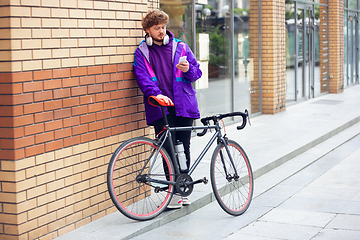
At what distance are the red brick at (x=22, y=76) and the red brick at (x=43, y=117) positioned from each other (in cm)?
28

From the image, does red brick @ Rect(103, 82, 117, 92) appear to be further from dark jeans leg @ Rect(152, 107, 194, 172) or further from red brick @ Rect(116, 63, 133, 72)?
dark jeans leg @ Rect(152, 107, 194, 172)

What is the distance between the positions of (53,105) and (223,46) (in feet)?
21.3

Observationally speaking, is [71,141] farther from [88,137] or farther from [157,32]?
[157,32]

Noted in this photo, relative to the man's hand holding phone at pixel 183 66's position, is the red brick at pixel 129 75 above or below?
below

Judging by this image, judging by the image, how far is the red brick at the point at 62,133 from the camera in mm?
3946

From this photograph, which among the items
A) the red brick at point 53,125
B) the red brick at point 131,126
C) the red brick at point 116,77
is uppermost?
the red brick at point 116,77

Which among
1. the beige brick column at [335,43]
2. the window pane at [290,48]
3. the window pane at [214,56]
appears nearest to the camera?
the window pane at [214,56]

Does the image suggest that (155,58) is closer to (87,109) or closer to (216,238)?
(87,109)

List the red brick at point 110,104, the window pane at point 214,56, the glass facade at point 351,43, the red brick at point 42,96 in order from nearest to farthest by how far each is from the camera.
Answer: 1. the red brick at point 42,96
2. the red brick at point 110,104
3. the window pane at point 214,56
4. the glass facade at point 351,43

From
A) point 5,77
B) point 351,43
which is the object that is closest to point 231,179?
point 5,77

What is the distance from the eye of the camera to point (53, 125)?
3.89 m

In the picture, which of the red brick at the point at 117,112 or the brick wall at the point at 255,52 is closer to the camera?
the red brick at the point at 117,112

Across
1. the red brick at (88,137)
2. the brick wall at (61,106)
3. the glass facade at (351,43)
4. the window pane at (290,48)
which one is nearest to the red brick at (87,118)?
the brick wall at (61,106)

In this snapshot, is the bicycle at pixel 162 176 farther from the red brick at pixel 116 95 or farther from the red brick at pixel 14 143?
the red brick at pixel 14 143
